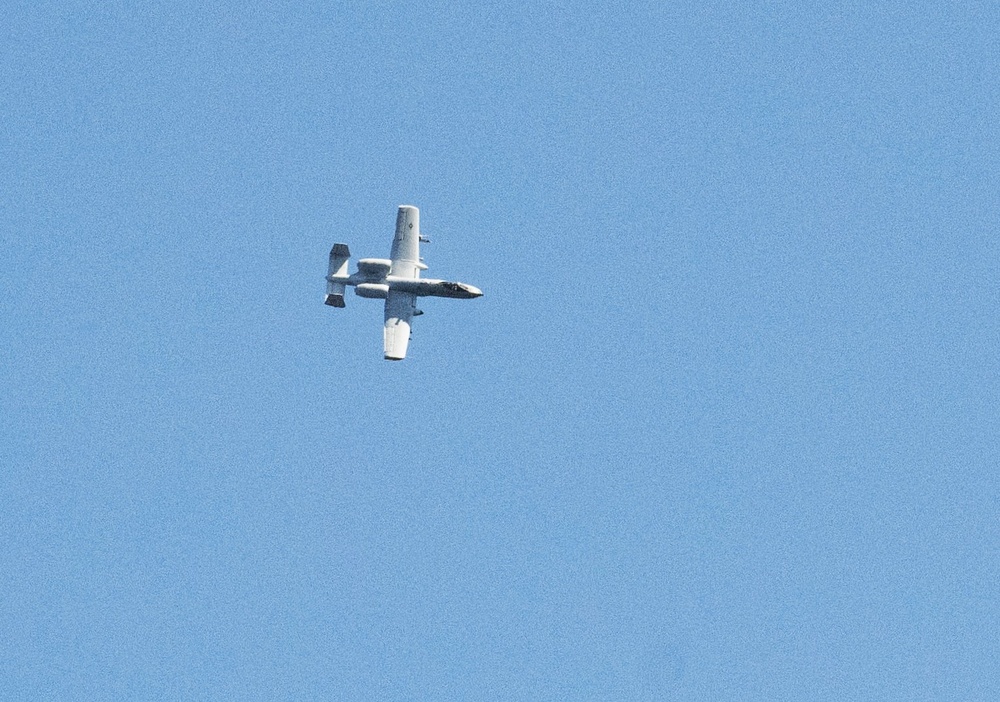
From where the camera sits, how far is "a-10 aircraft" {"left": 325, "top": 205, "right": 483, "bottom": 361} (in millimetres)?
177375

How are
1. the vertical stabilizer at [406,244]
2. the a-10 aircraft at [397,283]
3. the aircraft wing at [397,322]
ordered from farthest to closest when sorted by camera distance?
the vertical stabilizer at [406,244] → the a-10 aircraft at [397,283] → the aircraft wing at [397,322]

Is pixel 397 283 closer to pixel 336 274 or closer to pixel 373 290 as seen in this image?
pixel 373 290

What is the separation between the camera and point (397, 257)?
179250 millimetres

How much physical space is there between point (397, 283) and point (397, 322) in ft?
14.3

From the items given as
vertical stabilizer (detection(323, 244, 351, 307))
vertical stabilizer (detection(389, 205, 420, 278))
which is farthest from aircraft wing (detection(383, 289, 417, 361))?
vertical stabilizer (detection(323, 244, 351, 307))

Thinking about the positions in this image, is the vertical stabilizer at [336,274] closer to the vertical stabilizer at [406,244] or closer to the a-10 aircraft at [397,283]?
the a-10 aircraft at [397,283]

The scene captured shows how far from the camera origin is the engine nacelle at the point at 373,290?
17812cm

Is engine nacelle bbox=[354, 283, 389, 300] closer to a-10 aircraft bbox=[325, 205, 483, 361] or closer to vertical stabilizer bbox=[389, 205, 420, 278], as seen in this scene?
a-10 aircraft bbox=[325, 205, 483, 361]

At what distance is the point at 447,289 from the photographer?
17950 cm

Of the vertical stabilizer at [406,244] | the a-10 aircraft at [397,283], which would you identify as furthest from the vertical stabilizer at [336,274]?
the vertical stabilizer at [406,244]

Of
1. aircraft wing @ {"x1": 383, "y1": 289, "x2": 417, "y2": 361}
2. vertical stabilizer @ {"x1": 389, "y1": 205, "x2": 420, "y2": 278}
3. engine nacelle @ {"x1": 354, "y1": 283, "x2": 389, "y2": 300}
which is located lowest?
aircraft wing @ {"x1": 383, "y1": 289, "x2": 417, "y2": 361}

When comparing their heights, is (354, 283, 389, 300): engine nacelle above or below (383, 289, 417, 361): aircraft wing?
above

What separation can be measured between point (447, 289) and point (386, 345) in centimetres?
969

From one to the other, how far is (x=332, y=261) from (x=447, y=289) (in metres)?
13.6
